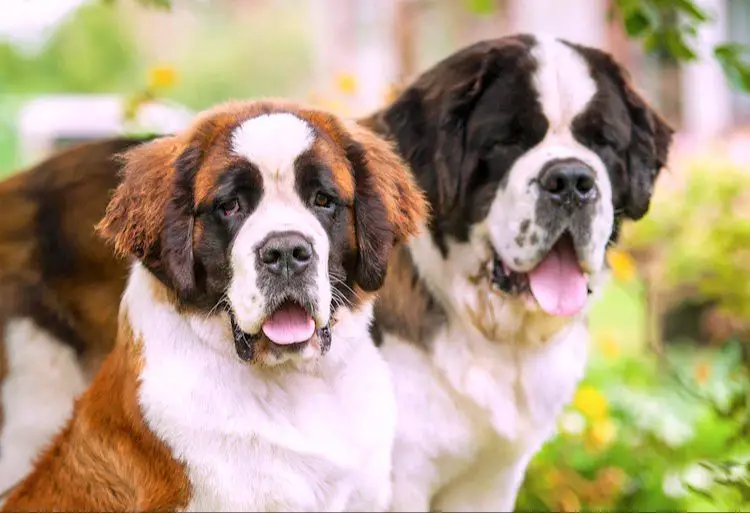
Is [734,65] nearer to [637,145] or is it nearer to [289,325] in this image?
[637,145]

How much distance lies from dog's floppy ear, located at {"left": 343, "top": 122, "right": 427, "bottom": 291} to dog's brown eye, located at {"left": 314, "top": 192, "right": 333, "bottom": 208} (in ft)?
0.33

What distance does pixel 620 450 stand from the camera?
16.5 feet

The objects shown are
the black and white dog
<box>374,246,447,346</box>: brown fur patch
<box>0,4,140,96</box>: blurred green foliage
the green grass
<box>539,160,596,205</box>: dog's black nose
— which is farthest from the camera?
<box>0,4,140,96</box>: blurred green foliage

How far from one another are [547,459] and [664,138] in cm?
197

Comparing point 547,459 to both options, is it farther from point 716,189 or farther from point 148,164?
point 716,189

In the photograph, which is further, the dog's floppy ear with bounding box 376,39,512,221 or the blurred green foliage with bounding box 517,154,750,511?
the blurred green foliage with bounding box 517,154,750,511

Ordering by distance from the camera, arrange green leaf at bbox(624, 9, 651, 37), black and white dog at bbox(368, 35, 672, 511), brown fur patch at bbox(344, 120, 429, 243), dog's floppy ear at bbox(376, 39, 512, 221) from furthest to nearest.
Answer: green leaf at bbox(624, 9, 651, 37)
dog's floppy ear at bbox(376, 39, 512, 221)
black and white dog at bbox(368, 35, 672, 511)
brown fur patch at bbox(344, 120, 429, 243)

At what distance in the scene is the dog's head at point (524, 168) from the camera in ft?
10.1

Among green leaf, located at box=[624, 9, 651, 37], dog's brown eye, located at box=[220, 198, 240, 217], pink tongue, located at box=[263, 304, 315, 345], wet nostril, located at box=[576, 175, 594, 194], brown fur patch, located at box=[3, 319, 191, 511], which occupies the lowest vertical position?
brown fur patch, located at box=[3, 319, 191, 511]

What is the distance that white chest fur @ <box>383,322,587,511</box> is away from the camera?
3311 millimetres

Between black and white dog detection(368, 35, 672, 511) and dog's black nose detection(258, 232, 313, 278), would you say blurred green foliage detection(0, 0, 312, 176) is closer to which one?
black and white dog detection(368, 35, 672, 511)

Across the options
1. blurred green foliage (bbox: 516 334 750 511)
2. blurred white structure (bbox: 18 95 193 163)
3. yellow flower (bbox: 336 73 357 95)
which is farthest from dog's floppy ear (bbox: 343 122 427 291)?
blurred white structure (bbox: 18 95 193 163)

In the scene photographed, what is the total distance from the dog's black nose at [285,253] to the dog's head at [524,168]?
2.63ft

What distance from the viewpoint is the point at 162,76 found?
16.6ft
